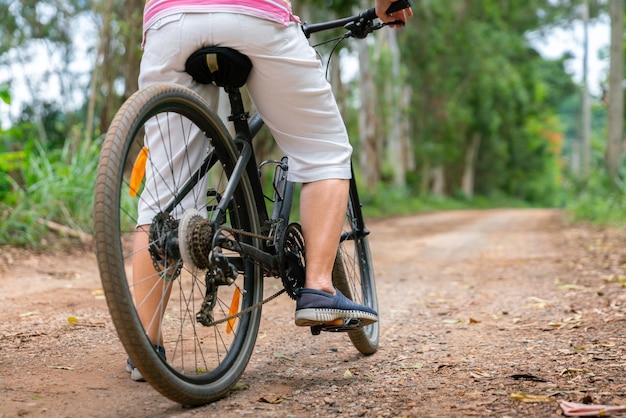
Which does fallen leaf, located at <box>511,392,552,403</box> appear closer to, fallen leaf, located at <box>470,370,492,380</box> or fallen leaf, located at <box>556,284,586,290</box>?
fallen leaf, located at <box>470,370,492,380</box>

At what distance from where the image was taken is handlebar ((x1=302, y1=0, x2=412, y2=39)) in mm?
2674

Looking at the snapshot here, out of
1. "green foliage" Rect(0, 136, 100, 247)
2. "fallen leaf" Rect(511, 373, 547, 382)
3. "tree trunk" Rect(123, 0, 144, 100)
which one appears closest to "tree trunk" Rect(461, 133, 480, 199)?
"tree trunk" Rect(123, 0, 144, 100)

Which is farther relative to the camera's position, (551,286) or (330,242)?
(551,286)

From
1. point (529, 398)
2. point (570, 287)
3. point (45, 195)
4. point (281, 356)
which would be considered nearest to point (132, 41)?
point (45, 195)

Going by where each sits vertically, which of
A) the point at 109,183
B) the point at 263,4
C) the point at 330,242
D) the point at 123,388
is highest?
the point at 263,4

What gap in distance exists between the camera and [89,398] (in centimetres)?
218

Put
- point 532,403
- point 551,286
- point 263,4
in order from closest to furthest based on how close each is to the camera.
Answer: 1. point 532,403
2. point 263,4
3. point 551,286

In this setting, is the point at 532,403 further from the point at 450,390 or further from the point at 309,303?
the point at 309,303

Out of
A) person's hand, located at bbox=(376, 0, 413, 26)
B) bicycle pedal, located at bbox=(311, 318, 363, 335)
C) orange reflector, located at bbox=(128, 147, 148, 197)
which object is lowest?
bicycle pedal, located at bbox=(311, 318, 363, 335)

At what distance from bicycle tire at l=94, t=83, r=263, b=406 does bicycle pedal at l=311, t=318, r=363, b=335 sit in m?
0.23

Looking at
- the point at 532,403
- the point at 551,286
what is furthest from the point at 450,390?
the point at 551,286

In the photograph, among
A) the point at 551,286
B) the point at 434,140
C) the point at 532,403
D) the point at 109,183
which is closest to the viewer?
the point at 109,183

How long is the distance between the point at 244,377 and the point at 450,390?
77 centimetres

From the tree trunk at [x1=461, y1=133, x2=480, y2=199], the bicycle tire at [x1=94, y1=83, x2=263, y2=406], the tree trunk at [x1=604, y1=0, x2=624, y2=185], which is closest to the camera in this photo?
the bicycle tire at [x1=94, y1=83, x2=263, y2=406]
